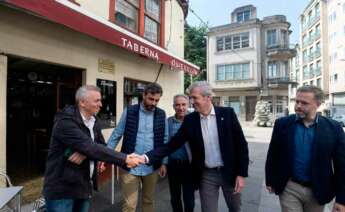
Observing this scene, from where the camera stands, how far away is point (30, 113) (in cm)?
685

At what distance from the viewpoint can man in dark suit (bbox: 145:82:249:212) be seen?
283 centimetres

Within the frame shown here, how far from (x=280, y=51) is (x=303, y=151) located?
30174 millimetres

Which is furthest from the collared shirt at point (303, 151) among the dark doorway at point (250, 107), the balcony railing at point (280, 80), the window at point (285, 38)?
the window at point (285, 38)

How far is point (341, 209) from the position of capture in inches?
95.3

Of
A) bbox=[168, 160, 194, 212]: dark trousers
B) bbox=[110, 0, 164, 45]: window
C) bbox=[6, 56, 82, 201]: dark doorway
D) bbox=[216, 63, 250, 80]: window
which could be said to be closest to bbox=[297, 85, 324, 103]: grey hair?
bbox=[168, 160, 194, 212]: dark trousers

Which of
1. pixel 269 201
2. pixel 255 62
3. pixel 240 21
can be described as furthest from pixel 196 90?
pixel 240 21

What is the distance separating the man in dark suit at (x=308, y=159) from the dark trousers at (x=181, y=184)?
1.12 metres

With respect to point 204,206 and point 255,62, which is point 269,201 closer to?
point 204,206

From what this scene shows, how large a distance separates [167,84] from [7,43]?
18.2ft

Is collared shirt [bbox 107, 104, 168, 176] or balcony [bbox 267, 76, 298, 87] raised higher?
balcony [bbox 267, 76, 298, 87]

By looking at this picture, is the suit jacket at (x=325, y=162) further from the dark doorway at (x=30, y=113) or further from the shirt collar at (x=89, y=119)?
the dark doorway at (x=30, y=113)

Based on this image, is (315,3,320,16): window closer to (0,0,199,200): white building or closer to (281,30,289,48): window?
(281,30,289,48): window

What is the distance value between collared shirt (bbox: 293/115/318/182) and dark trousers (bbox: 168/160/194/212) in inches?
53.6

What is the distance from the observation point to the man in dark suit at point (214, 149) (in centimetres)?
283
